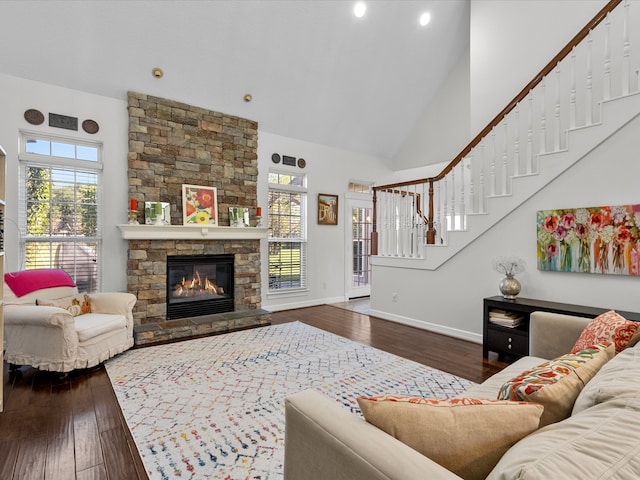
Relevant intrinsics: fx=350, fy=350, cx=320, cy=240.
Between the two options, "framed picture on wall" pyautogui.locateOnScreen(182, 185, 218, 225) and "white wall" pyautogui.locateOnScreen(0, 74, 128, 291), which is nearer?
"white wall" pyautogui.locateOnScreen(0, 74, 128, 291)

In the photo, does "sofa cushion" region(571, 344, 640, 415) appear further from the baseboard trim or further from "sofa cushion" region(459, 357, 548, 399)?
the baseboard trim

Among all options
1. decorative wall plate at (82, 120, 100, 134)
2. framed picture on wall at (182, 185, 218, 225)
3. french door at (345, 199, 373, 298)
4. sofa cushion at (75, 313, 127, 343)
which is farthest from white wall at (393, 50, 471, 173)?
sofa cushion at (75, 313, 127, 343)

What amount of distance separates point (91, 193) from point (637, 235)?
5.90 metres

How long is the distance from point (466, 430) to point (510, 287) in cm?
317

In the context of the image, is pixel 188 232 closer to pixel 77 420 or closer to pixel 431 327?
pixel 77 420

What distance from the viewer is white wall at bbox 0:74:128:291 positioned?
390 cm

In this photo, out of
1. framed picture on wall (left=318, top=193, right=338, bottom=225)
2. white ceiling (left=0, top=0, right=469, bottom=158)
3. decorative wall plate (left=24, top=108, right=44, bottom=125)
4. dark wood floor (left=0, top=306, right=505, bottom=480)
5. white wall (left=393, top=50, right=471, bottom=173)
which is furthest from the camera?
framed picture on wall (left=318, top=193, right=338, bottom=225)

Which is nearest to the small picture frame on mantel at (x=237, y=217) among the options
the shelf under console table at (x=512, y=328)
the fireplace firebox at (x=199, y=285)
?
the fireplace firebox at (x=199, y=285)

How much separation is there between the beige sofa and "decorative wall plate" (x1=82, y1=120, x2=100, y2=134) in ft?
15.0

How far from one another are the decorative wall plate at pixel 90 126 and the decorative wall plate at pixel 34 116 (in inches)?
16.3

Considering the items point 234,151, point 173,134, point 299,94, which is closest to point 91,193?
point 173,134

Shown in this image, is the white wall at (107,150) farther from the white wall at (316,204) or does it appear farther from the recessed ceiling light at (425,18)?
the recessed ceiling light at (425,18)

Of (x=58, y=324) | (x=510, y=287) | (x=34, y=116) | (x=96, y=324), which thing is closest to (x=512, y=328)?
(x=510, y=287)

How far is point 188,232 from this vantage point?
4.81 m
